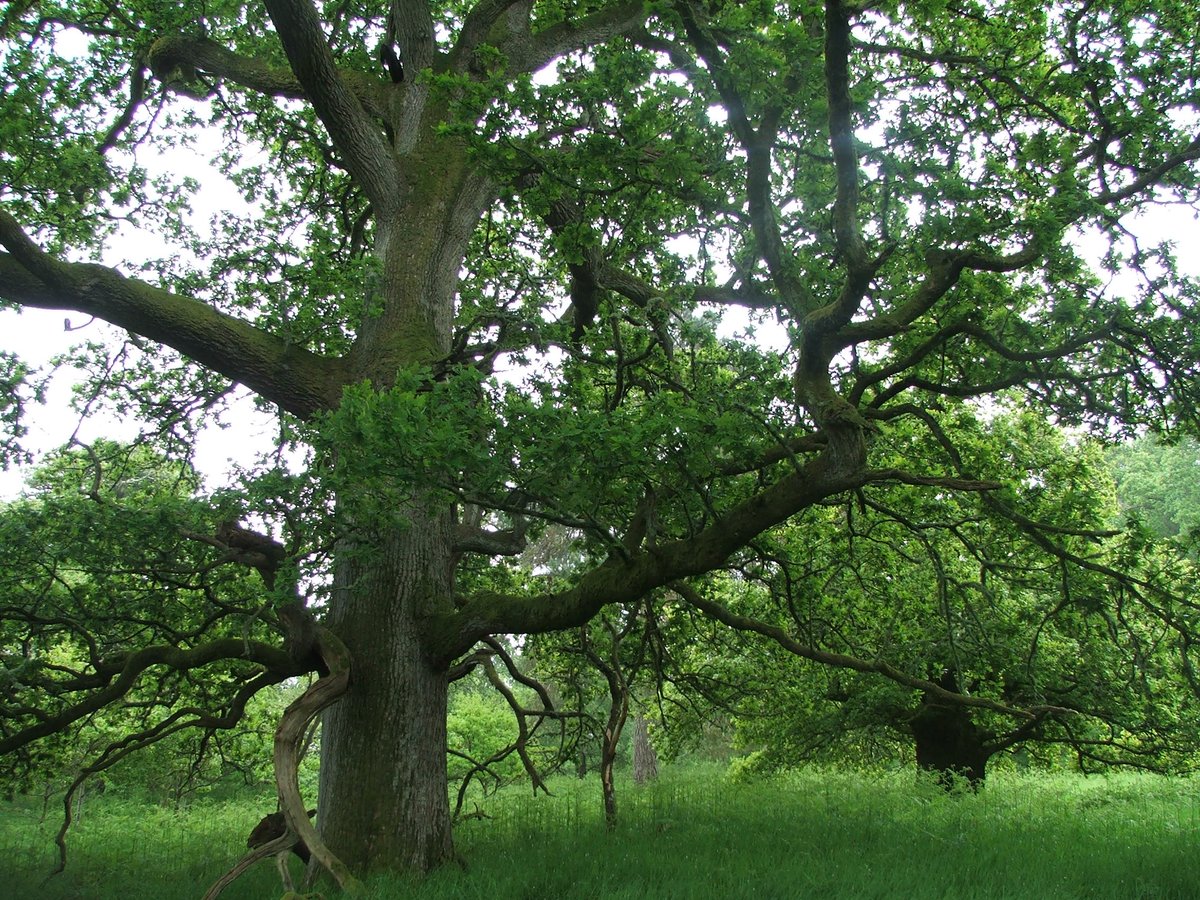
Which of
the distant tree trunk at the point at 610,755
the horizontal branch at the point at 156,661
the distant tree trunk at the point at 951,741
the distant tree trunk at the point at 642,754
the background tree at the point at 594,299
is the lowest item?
the distant tree trunk at the point at 642,754

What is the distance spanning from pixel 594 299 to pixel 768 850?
6.01 m

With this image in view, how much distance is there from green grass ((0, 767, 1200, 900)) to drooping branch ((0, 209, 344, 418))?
447cm

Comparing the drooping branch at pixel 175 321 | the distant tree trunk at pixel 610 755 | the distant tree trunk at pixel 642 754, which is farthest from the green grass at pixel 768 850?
the distant tree trunk at pixel 642 754

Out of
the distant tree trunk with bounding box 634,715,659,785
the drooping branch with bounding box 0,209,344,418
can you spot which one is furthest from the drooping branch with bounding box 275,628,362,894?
the distant tree trunk with bounding box 634,715,659,785

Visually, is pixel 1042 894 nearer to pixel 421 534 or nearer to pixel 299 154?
pixel 421 534

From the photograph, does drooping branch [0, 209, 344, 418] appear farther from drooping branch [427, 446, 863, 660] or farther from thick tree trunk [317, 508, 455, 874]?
drooping branch [427, 446, 863, 660]

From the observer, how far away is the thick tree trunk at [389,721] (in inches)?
258

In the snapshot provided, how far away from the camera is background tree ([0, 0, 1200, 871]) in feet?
19.5

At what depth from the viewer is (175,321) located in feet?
24.4

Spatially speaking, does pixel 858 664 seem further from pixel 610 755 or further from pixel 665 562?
pixel 610 755

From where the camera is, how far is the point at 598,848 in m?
7.10

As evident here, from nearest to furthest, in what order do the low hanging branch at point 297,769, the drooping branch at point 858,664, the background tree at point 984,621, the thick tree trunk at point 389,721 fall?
the low hanging branch at point 297,769 < the thick tree trunk at point 389,721 < the drooping branch at point 858,664 < the background tree at point 984,621

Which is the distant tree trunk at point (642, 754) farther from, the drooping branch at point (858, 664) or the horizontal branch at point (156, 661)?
the horizontal branch at point (156, 661)

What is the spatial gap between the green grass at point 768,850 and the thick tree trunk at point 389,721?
61 cm
